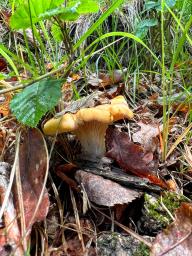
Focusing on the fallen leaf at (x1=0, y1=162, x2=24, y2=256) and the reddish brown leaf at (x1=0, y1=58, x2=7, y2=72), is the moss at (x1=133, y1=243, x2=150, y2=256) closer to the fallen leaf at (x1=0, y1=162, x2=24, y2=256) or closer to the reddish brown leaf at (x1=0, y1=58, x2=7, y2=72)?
the fallen leaf at (x1=0, y1=162, x2=24, y2=256)

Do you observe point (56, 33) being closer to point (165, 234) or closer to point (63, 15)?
point (63, 15)

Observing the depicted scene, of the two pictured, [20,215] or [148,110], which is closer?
[20,215]

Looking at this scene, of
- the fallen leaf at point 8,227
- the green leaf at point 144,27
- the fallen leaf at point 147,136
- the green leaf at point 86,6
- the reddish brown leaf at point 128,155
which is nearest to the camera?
the fallen leaf at point 8,227

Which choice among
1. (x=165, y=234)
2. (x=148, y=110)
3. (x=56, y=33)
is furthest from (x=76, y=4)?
(x=148, y=110)

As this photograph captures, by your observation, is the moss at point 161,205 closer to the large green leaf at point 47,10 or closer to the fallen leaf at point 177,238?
the fallen leaf at point 177,238

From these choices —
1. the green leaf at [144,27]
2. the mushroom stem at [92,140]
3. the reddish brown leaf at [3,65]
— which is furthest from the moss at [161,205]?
the reddish brown leaf at [3,65]

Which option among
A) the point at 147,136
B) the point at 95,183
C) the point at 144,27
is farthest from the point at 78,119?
the point at 144,27
